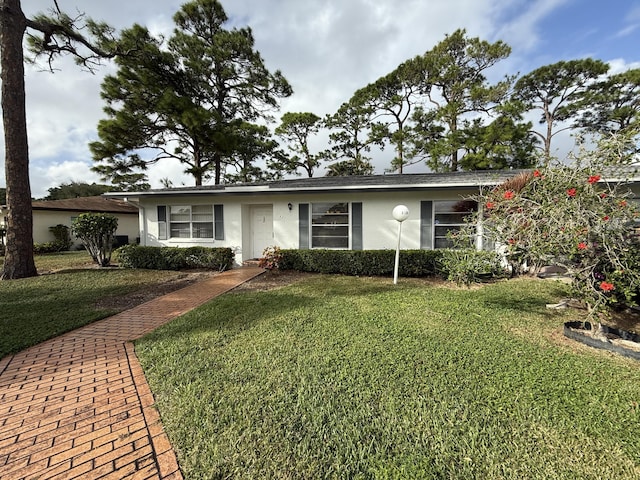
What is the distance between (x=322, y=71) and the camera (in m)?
15.9

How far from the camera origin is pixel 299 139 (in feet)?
73.8

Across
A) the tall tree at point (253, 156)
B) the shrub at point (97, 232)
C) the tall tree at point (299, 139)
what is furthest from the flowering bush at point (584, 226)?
the tall tree at point (299, 139)

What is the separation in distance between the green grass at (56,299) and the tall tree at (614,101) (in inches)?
1001

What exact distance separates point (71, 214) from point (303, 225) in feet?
52.5

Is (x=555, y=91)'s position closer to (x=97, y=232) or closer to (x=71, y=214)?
(x=97, y=232)

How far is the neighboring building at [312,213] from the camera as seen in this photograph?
8.30 meters

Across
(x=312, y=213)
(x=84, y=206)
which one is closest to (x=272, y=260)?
(x=312, y=213)

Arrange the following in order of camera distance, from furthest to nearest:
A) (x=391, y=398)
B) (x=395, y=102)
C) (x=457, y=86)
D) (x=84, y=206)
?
(x=395, y=102) → (x=457, y=86) → (x=84, y=206) → (x=391, y=398)

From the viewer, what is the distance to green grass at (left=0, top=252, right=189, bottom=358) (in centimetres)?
400

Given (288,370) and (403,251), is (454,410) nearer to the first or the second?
(288,370)

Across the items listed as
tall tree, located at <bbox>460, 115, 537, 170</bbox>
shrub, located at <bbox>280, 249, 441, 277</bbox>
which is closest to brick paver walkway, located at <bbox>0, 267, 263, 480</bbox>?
shrub, located at <bbox>280, 249, 441, 277</bbox>

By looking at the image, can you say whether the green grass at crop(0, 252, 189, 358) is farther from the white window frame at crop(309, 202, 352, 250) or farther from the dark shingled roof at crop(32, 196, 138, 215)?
the dark shingled roof at crop(32, 196, 138, 215)

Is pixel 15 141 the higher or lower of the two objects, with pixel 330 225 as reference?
higher

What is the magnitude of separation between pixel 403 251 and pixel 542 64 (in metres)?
20.2
